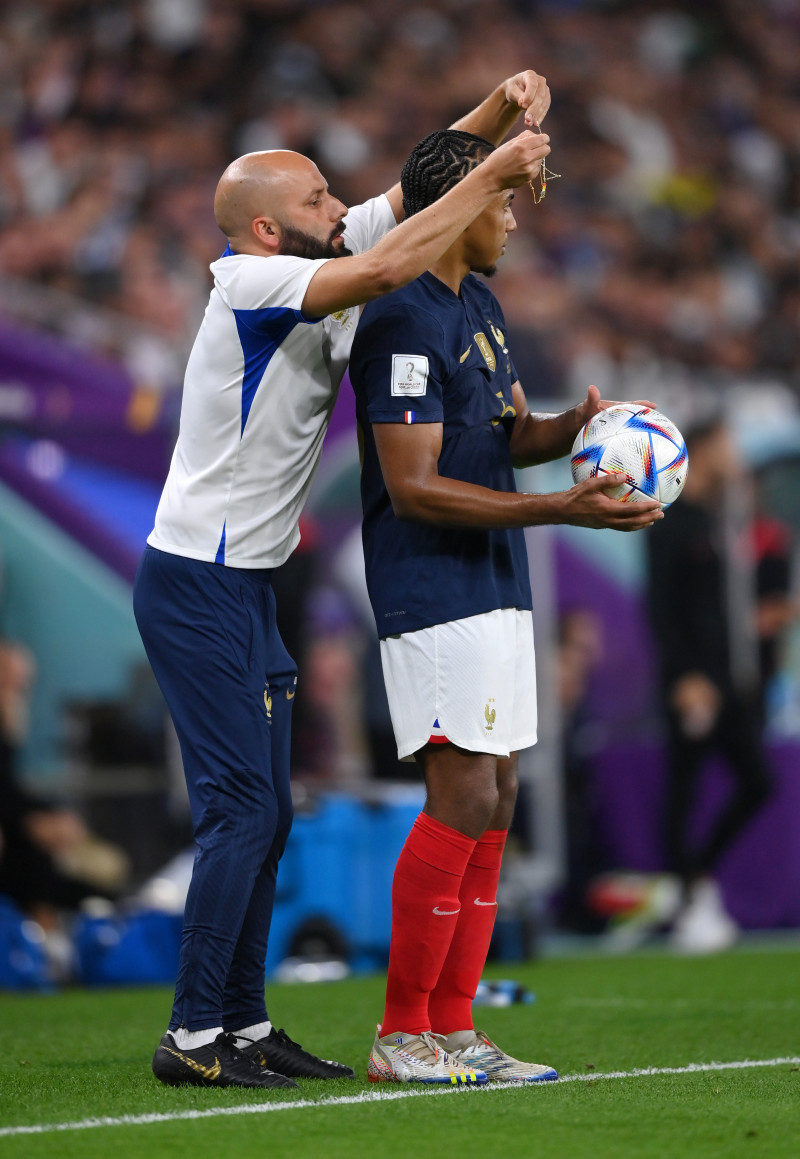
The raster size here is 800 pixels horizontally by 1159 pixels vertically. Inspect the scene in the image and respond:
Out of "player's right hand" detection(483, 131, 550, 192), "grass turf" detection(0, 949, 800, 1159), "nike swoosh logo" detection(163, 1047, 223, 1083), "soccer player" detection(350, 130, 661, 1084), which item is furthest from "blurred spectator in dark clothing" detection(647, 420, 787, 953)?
"nike swoosh logo" detection(163, 1047, 223, 1083)

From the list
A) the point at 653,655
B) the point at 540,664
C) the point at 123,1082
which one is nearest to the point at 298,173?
the point at 123,1082

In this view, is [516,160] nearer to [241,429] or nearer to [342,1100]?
[241,429]

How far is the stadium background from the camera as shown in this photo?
22.9ft

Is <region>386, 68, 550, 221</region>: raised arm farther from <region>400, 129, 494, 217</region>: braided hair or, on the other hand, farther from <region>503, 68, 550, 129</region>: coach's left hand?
<region>400, 129, 494, 217</region>: braided hair

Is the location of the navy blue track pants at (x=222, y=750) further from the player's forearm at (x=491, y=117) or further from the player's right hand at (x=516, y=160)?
the player's forearm at (x=491, y=117)

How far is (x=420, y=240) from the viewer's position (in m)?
3.19

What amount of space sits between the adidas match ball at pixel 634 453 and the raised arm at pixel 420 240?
58 cm

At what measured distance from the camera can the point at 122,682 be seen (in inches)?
277

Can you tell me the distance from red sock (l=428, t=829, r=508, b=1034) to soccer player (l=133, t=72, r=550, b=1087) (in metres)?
0.28

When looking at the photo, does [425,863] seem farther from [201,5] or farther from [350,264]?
[201,5]

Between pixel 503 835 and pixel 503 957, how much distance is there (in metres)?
3.95

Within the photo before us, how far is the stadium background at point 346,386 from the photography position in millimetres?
6969

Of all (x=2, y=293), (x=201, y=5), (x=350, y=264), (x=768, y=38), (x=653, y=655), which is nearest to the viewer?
(x=350, y=264)

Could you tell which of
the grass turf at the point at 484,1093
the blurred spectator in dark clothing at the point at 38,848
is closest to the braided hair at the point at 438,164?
the grass turf at the point at 484,1093
